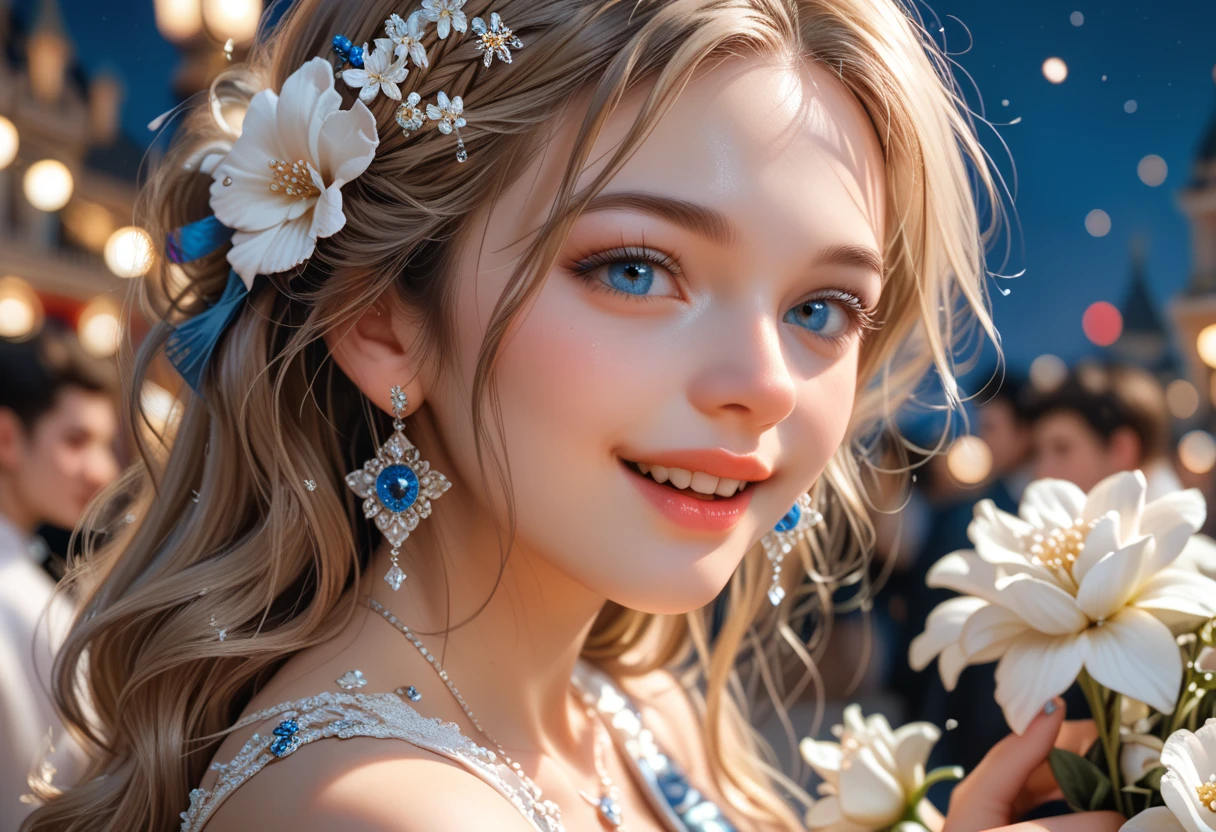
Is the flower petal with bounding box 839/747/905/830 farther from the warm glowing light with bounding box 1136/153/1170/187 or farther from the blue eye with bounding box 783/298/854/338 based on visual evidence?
the warm glowing light with bounding box 1136/153/1170/187

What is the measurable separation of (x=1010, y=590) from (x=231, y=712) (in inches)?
30.4

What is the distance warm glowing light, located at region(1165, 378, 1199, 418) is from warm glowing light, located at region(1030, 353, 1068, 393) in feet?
0.79

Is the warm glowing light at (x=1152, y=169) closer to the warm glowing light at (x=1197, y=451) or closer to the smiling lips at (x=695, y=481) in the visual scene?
the warm glowing light at (x=1197, y=451)

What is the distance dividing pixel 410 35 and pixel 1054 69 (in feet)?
3.41

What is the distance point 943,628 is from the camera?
1.10 m

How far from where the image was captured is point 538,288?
916 mm

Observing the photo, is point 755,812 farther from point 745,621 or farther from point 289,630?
point 289,630

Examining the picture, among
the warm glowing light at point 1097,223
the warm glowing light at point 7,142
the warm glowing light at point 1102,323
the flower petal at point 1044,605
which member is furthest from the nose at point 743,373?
the warm glowing light at point 7,142

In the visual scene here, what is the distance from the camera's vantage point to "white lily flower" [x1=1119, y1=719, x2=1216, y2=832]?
80 cm

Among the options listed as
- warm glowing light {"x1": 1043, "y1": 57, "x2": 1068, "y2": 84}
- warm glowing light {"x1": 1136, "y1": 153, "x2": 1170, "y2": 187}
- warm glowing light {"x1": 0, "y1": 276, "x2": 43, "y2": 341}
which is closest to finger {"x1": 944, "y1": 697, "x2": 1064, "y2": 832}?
warm glowing light {"x1": 1043, "y1": 57, "x2": 1068, "y2": 84}

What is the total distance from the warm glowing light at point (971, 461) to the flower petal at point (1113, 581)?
183 cm

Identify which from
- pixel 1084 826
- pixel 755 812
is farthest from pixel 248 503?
pixel 1084 826

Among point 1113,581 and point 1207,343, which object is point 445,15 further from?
point 1207,343

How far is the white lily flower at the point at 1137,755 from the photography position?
3.11ft
